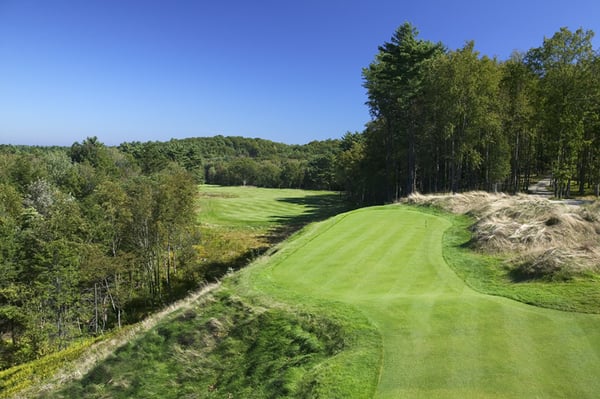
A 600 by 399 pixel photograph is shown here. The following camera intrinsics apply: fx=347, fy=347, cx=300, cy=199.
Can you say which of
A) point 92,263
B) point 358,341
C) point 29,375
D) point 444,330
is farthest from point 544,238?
point 92,263

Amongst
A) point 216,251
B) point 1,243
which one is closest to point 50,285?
point 1,243

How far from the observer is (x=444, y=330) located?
687cm

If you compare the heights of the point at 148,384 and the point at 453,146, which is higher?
the point at 453,146

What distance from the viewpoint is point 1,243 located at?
83.1 feet

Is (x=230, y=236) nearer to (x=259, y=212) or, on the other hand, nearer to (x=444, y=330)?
(x=259, y=212)

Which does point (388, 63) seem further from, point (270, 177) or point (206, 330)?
point (270, 177)

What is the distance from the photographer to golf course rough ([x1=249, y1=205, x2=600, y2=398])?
202 inches

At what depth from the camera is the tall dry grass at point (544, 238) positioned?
9195 millimetres

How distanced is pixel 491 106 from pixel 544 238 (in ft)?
82.2

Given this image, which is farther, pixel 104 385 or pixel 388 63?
pixel 388 63

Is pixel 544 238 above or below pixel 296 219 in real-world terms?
above

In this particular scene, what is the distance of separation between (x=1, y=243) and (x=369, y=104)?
1517 inches

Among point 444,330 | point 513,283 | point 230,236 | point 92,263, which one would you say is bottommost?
point 230,236

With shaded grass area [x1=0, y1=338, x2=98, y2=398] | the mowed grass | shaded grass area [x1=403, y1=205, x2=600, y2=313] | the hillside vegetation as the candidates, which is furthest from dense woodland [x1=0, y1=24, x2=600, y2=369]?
shaded grass area [x1=403, y1=205, x2=600, y2=313]
